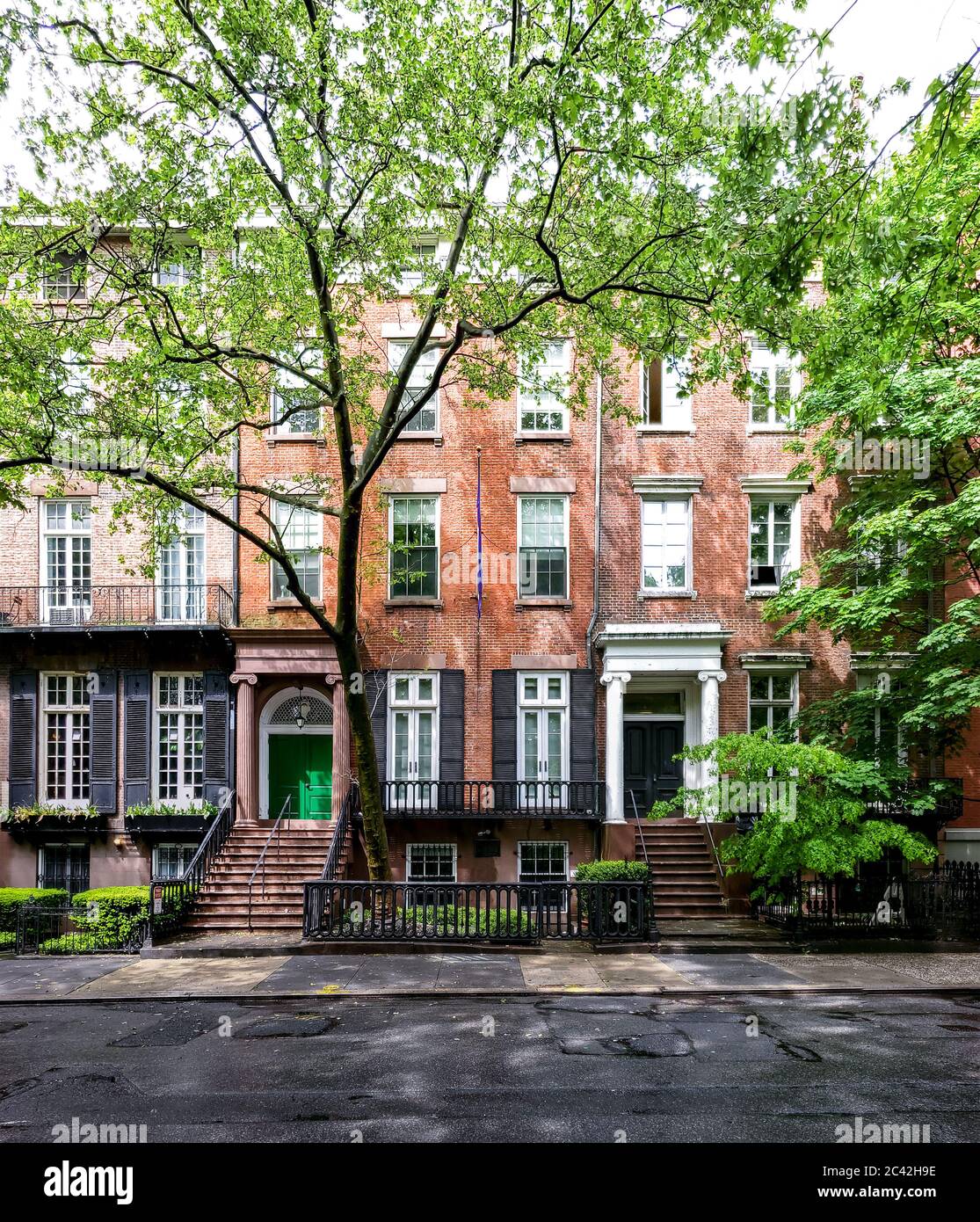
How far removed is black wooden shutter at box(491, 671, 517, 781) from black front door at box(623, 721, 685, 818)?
269 cm

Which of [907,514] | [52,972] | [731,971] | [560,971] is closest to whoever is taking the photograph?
[560,971]

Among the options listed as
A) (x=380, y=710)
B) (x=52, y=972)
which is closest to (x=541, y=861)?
(x=380, y=710)

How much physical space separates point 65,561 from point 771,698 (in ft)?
53.3

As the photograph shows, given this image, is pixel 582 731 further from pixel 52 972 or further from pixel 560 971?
pixel 52 972

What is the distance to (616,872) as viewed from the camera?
1577cm

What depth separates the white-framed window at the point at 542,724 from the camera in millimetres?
19172

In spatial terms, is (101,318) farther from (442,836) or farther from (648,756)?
(648,756)

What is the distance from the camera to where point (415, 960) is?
1378 cm

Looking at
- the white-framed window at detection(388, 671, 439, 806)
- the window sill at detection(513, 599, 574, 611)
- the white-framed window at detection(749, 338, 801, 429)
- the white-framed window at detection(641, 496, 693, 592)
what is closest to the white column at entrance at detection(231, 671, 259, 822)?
the white-framed window at detection(388, 671, 439, 806)

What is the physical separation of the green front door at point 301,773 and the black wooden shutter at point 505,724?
383 centimetres

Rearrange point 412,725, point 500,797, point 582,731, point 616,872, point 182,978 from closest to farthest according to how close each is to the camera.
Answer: point 182,978
point 616,872
point 500,797
point 582,731
point 412,725
